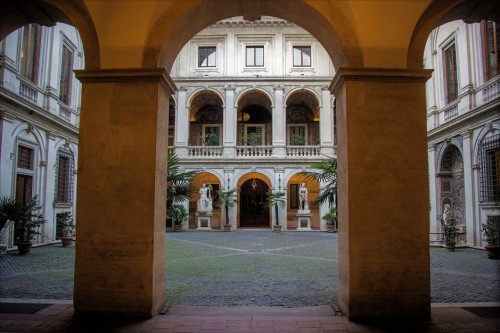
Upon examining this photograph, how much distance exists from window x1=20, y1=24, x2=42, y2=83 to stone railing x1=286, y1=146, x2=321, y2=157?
49.5 feet

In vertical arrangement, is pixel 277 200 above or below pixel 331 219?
above

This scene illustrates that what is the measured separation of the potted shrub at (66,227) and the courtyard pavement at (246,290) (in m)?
2.31

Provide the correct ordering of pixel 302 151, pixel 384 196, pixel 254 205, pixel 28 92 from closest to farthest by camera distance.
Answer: pixel 384 196, pixel 28 92, pixel 302 151, pixel 254 205

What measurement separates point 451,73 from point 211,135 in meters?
15.1

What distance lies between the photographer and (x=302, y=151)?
2438cm

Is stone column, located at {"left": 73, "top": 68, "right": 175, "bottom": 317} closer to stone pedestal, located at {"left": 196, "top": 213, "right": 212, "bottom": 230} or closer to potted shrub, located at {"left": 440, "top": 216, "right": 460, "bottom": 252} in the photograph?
potted shrub, located at {"left": 440, "top": 216, "right": 460, "bottom": 252}

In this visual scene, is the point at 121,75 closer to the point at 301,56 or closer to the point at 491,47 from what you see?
the point at 491,47

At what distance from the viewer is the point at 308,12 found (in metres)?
4.81

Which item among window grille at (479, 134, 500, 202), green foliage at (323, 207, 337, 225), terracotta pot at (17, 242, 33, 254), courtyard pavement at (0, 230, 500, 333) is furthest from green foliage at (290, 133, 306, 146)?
terracotta pot at (17, 242, 33, 254)

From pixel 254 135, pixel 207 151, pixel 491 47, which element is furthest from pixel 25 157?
pixel 491 47

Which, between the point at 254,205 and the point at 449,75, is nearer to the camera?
the point at 449,75

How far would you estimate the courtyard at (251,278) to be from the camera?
561cm

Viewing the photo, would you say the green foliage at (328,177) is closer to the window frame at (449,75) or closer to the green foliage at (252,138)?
the window frame at (449,75)

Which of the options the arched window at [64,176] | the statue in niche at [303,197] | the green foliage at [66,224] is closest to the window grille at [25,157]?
the arched window at [64,176]
